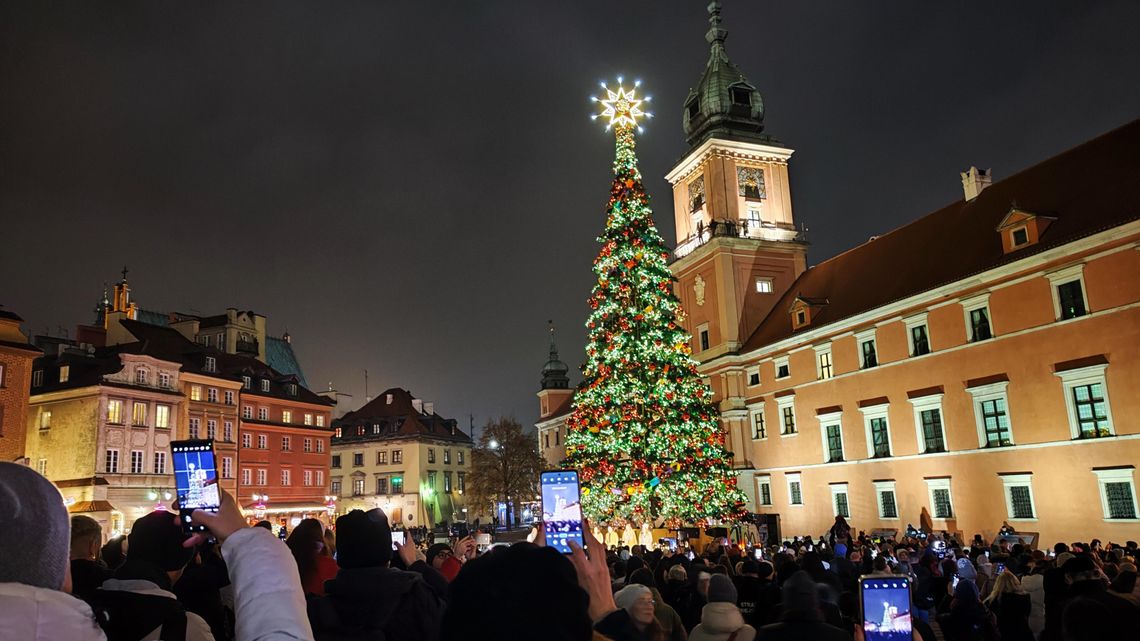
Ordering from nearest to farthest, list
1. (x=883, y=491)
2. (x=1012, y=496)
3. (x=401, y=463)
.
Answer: (x=1012, y=496) → (x=883, y=491) → (x=401, y=463)

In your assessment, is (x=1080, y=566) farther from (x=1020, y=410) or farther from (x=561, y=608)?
(x=1020, y=410)

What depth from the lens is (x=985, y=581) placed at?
1484 cm

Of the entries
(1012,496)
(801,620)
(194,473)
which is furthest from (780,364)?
(194,473)

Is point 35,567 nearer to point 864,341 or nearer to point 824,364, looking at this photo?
point 864,341

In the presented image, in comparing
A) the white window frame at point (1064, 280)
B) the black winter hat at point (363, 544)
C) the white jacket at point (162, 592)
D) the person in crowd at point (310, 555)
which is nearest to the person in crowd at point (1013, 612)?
the person in crowd at point (310, 555)

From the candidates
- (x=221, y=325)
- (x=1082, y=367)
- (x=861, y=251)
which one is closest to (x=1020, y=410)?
(x=1082, y=367)

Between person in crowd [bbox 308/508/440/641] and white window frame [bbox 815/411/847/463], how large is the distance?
36.9m

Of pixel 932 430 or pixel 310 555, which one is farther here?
pixel 932 430

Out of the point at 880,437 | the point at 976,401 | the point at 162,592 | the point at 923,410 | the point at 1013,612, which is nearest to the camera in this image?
the point at 162,592

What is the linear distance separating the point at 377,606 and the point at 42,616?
2385mm

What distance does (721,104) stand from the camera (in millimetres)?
51031

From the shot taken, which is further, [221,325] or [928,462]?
[221,325]

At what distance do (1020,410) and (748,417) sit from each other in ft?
58.2

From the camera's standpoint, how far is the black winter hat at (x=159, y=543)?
4.22m
